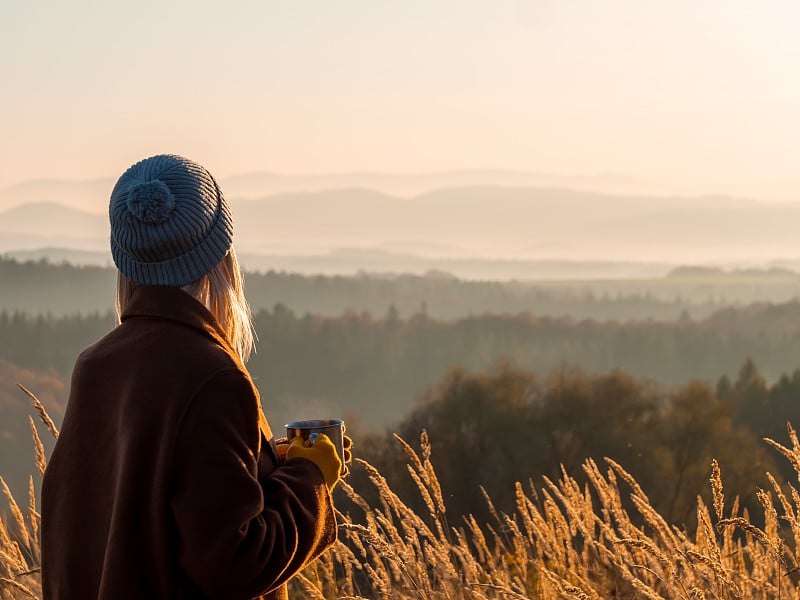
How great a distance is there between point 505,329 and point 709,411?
114 feet

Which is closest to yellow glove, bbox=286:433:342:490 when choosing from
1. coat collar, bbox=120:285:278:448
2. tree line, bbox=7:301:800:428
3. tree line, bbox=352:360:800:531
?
coat collar, bbox=120:285:278:448

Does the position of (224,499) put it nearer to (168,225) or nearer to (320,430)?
(320,430)

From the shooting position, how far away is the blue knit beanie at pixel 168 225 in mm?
1934

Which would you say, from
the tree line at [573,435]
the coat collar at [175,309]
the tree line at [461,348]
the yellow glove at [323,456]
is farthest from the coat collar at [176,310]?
the tree line at [461,348]

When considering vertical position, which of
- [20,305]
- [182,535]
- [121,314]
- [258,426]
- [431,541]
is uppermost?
[121,314]

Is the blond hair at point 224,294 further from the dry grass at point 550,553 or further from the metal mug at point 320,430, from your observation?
the dry grass at point 550,553

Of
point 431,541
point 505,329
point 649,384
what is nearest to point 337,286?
point 505,329

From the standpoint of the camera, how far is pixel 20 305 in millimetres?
84312

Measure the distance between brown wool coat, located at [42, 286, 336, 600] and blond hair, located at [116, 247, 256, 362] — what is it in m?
0.06

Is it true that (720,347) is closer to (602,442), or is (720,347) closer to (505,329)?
(505,329)

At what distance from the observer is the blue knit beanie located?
1.93 metres

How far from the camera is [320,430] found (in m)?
2.11

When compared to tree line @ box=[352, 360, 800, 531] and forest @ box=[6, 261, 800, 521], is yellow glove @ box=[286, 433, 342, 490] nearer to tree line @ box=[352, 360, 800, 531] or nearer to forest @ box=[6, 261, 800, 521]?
forest @ box=[6, 261, 800, 521]

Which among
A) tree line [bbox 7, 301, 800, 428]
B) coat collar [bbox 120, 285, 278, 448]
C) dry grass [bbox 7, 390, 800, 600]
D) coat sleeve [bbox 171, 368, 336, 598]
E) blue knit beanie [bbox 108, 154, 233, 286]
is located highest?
blue knit beanie [bbox 108, 154, 233, 286]
